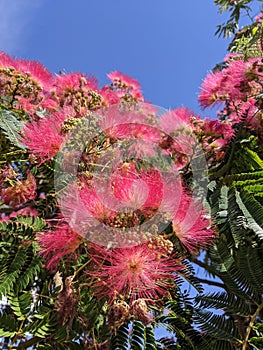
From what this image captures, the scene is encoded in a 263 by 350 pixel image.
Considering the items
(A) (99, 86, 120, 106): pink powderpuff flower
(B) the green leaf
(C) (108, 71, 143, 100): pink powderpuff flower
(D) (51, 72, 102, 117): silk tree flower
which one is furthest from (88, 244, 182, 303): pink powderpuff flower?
(C) (108, 71, 143, 100): pink powderpuff flower

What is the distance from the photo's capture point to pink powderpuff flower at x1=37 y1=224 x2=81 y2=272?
5.35 feet

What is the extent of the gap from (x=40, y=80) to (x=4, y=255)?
1159 millimetres

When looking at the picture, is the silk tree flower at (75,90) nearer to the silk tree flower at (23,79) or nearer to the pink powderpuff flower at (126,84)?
the silk tree flower at (23,79)

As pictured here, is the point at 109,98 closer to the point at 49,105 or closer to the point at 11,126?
the point at 49,105

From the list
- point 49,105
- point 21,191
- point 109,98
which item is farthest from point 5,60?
point 21,191

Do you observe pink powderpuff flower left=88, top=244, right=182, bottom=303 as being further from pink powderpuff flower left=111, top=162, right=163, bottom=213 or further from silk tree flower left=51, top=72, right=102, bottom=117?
silk tree flower left=51, top=72, right=102, bottom=117

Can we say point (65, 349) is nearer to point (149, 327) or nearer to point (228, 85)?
point (149, 327)

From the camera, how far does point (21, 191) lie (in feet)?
7.35

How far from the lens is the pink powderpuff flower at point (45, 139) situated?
202cm

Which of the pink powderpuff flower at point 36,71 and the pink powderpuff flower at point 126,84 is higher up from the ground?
the pink powderpuff flower at point 126,84

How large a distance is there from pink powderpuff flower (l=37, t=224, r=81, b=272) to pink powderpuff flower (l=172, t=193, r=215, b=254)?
0.33 m

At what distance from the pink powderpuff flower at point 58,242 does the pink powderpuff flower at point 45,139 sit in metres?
0.41

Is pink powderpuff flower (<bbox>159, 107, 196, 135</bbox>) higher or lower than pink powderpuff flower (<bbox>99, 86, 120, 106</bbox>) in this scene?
lower

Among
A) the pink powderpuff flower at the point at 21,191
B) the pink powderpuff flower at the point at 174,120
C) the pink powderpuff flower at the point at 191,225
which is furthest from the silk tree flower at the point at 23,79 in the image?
the pink powderpuff flower at the point at 191,225
